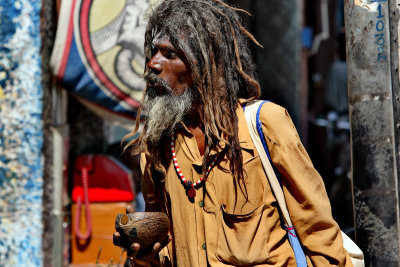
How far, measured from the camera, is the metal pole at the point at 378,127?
268 centimetres

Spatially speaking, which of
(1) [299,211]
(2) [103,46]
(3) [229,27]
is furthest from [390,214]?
(2) [103,46]

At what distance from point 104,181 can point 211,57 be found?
2563mm

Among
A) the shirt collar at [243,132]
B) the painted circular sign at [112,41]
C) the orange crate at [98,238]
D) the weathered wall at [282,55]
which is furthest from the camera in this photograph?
the weathered wall at [282,55]

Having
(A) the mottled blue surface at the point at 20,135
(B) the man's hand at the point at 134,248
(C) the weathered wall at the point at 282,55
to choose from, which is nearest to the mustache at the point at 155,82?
(B) the man's hand at the point at 134,248

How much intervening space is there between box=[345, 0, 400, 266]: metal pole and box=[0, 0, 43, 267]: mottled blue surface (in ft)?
8.75

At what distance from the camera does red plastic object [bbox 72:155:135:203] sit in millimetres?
4707

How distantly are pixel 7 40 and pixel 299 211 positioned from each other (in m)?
3.08

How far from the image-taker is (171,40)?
8.02 ft

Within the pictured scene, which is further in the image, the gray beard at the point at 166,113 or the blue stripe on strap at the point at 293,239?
Result: the gray beard at the point at 166,113

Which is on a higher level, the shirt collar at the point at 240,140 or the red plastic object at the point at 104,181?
the shirt collar at the point at 240,140

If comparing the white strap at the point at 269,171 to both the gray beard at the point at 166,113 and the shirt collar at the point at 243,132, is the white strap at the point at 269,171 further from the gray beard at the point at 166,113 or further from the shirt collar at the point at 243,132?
the gray beard at the point at 166,113

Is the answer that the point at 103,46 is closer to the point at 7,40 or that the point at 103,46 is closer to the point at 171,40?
the point at 7,40

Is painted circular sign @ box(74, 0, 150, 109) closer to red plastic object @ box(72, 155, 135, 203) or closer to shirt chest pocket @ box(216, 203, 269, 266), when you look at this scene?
red plastic object @ box(72, 155, 135, 203)

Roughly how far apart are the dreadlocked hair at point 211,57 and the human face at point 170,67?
0.04m
